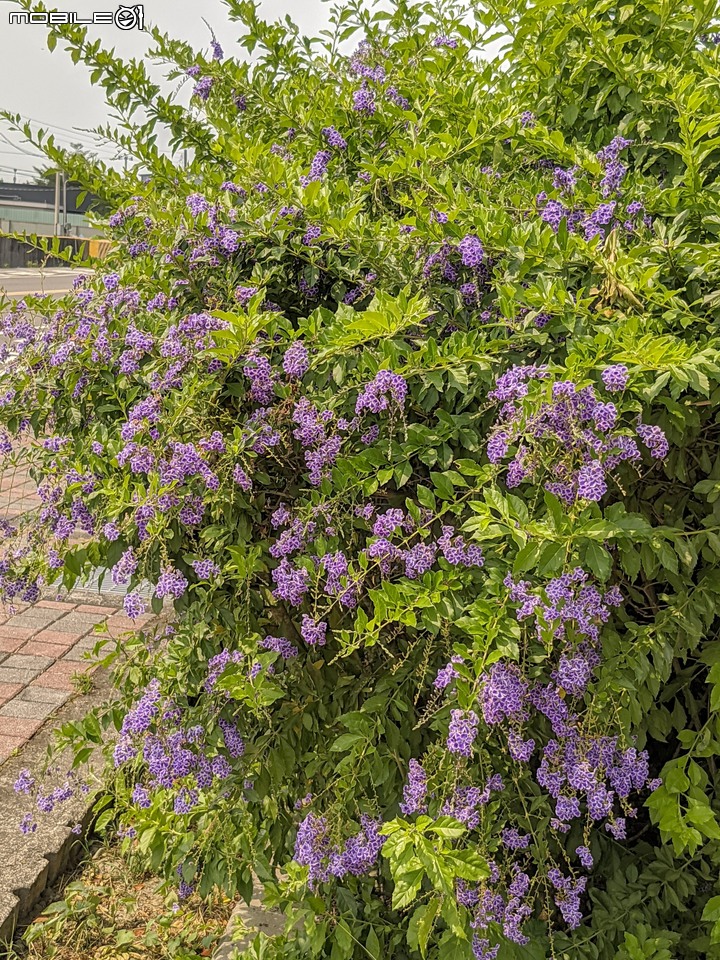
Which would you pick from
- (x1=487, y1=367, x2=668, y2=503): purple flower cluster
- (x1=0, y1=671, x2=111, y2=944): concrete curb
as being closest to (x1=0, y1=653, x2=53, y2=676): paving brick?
(x1=0, y1=671, x2=111, y2=944): concrete curb

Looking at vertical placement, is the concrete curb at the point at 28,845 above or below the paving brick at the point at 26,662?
above

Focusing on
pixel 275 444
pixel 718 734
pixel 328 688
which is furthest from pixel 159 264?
pixel 718 734

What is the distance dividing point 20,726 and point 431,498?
2390 millimetres

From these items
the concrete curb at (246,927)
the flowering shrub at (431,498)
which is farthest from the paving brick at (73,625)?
the flowering shrub at (431,498)

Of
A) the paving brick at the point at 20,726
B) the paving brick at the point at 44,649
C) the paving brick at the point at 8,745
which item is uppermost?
the paving brick at the point at 8,745

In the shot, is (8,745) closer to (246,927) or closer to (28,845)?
(28,845)

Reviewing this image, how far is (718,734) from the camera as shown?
1.69 metres

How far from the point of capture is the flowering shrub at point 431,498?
1552mm

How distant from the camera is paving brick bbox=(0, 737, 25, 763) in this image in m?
3.18

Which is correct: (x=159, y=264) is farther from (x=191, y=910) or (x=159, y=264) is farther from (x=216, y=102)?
(x=191, y=910)

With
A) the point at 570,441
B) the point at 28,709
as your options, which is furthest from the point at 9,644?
the point at 570,441

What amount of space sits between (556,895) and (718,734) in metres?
0.48

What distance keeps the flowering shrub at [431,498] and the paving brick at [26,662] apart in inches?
69.5

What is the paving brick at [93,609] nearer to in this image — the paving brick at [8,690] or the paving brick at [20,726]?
the paving brick at [8,690]
